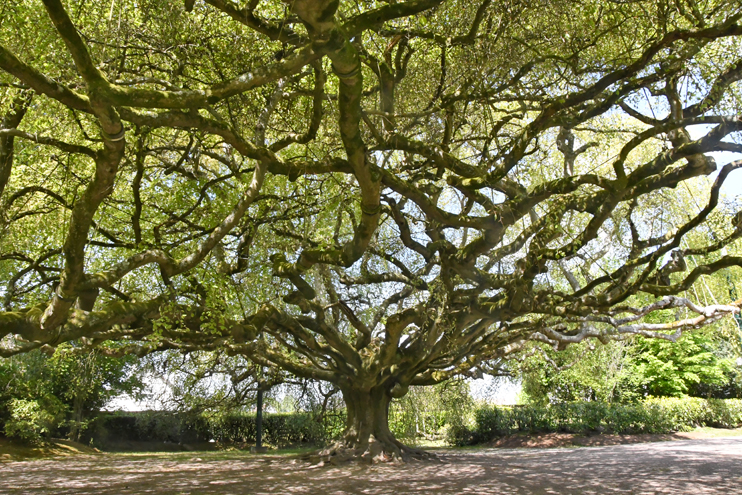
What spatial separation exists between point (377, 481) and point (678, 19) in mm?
7988

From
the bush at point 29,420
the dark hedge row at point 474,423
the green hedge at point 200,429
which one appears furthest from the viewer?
the green hedge at point 200,429

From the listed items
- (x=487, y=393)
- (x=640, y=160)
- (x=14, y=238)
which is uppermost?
(x=640, y=160)

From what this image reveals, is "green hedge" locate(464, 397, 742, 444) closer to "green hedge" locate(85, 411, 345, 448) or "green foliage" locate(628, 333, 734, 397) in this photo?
"green foliage" locate(628, 333, 734, 397)

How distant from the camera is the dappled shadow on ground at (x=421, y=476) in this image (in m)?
Result: 7.32

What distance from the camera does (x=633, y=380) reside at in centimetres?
2325

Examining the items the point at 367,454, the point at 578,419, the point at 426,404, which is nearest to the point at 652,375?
the point at 578,419

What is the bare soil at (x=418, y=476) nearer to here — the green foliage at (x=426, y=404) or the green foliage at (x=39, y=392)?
the green foliage at (x=39, y=392)

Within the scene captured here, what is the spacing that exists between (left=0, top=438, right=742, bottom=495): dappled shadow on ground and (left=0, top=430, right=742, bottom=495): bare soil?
0.05ft

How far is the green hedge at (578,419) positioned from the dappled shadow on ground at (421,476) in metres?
6.56

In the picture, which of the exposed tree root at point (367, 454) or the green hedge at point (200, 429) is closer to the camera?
the exposed tree root at point (367, 454)

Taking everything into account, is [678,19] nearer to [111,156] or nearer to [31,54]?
[111,156]

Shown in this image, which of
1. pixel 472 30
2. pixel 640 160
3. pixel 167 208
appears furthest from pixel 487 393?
pixel 472 30

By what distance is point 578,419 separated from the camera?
61.3 feet

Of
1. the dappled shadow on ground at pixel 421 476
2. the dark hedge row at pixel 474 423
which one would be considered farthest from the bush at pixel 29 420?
the dark hedge row at pixel 474 423
